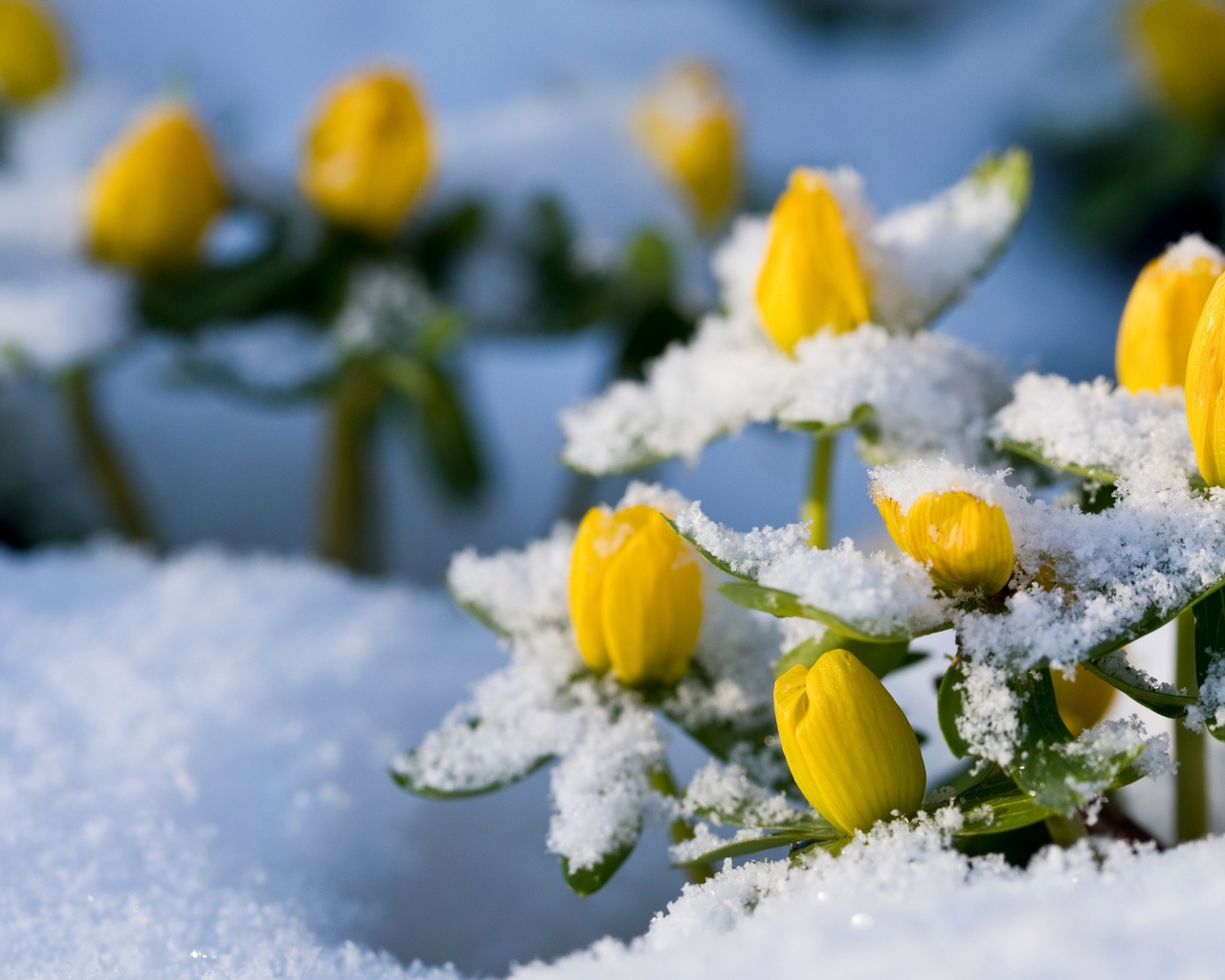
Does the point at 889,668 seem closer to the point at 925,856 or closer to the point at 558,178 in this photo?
the point at 925,856

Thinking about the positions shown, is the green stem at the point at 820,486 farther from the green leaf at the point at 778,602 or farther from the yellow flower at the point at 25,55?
the yellow flower at the point at 25,55

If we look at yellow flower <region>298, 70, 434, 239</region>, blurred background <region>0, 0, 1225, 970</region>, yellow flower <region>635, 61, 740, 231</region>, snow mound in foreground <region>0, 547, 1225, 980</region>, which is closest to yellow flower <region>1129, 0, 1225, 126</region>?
blurred background <region>0, 0, 1225, 970</region>

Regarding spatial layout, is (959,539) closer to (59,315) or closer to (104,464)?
(59,315)

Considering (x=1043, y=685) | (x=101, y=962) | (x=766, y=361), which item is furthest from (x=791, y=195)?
(x=101, y=962)

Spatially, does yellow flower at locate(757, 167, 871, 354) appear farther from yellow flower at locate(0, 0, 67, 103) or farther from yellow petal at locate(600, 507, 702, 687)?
yellow flower at locate(0, 0, 67, 103)

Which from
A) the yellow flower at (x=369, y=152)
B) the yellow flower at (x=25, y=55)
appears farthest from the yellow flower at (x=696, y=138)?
the yellow flower at (x=25, y=55)

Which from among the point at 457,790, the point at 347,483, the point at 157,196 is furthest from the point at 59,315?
the point at 457,790
